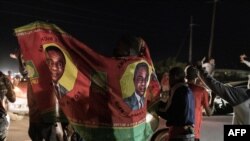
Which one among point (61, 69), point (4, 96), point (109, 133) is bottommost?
point (109, 133)

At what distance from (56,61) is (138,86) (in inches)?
Result: 31.4

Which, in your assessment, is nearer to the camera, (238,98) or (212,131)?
(238,98)

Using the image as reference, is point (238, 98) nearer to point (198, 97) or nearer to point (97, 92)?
point (97, 92)

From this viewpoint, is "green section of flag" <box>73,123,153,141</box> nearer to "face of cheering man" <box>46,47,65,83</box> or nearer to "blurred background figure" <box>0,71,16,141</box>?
"face of cheering man" <box>46,47,65,83</box>

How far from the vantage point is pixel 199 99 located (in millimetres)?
A: 7918

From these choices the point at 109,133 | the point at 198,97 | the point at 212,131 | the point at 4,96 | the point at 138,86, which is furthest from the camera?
the point at 212,131

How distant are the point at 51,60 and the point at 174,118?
204 centimetres

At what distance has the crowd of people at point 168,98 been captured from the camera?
4973 mm

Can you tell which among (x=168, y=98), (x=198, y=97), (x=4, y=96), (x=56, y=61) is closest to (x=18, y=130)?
(x=4, y=96)

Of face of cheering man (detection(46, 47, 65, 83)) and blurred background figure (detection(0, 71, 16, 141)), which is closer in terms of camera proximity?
face of cheering man (detection(46, 47, 65, 83))

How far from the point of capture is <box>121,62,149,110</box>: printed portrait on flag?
489 cm

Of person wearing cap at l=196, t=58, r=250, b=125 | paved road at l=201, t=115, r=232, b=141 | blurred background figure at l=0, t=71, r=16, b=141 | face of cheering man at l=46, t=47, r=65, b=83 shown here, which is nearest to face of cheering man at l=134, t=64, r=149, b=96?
face of cheering man at l=46, t=47, r=65, b=83

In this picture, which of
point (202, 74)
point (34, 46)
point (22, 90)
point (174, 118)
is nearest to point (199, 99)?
point (174, 118)

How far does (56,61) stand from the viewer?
4996 millimetres
